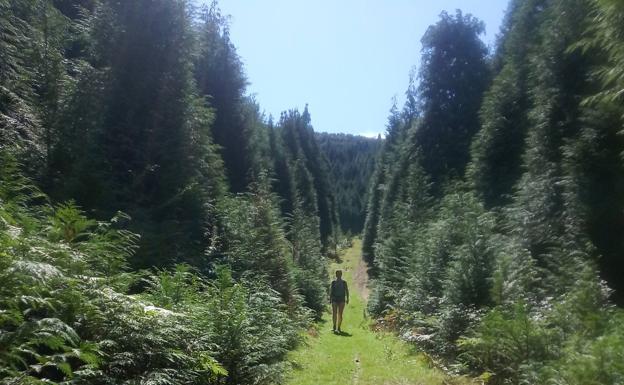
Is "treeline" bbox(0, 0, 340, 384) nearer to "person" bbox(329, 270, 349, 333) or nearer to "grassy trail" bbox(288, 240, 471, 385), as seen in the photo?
"grassy trail" bbox(288, 240, 471, 385)

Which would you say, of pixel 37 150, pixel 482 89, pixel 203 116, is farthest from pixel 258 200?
pixel 482 89

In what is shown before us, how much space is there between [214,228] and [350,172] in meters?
118

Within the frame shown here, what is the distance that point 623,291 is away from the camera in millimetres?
10898

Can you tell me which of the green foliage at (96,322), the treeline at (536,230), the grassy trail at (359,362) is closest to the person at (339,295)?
the grassy trail at (359,362)

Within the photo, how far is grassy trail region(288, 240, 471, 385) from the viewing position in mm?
9609

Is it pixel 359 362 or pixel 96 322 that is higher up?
pixel 96 322

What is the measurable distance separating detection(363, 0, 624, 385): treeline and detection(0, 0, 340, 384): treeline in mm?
4127

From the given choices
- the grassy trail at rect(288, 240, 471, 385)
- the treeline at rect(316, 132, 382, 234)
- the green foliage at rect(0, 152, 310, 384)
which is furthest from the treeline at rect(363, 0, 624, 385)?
the treeline at rect(316, 132, 382, 234)

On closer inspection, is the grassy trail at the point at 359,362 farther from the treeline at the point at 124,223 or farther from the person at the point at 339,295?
the person at the point at 339,295

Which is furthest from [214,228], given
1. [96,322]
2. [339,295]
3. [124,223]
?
[96,322]

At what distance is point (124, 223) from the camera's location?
13.1 metres

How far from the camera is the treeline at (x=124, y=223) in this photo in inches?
220

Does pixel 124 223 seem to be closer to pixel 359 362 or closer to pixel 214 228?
pixel 214 228

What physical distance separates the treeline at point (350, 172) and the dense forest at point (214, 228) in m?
68.4
